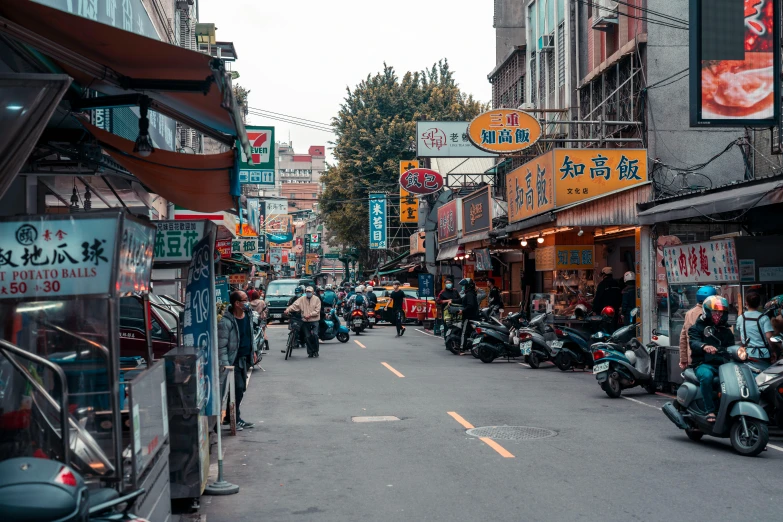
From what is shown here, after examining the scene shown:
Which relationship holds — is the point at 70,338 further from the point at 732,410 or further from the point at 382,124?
the point at 382,124

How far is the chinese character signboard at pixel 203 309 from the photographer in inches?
305

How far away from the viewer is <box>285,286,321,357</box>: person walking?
21.0 metres

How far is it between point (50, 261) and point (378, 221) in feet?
147

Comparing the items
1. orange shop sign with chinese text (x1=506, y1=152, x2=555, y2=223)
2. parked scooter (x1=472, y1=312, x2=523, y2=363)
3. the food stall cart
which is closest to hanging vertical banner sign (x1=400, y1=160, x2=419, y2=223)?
orange shop sign with chinese text (x1=506, y1=152, x2=555, y2=223)

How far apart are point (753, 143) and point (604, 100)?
4.53 metres

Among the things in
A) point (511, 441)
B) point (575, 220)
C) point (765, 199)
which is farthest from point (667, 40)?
point (511, 441)

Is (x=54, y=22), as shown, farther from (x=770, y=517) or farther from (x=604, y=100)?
(x=604, y=100)

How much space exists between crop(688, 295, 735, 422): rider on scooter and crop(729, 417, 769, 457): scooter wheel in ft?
0.94

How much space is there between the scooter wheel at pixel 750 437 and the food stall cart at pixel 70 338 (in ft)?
21.8

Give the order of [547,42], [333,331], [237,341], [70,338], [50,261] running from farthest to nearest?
[547,42]
[333,331]
[237,341]
[70,338]
[50,261]

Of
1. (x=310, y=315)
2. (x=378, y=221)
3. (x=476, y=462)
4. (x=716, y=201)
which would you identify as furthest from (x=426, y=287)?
(x=476, y=462)

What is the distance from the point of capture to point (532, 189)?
2248 cm

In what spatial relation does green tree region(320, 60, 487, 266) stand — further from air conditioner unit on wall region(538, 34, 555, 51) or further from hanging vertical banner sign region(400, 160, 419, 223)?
air conditioner unit on wall region(538, 34, 555, 51)

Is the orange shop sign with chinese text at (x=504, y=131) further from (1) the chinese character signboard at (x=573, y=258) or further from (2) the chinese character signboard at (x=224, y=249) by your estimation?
(2) the chinese character signboard at (x=224, y=249)
